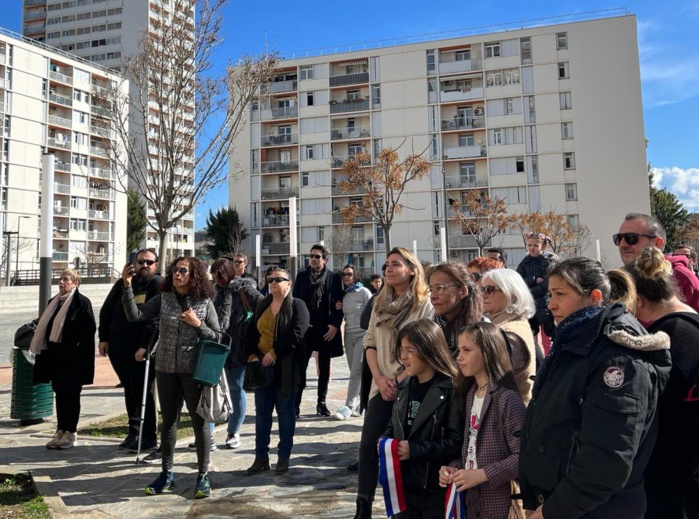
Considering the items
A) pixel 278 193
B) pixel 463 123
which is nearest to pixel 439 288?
pixel 463 123

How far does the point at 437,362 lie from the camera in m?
3.45

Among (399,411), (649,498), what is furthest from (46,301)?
(649,498)

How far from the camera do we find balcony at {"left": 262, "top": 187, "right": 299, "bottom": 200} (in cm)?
5722

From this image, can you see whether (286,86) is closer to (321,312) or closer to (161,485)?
(321,312)

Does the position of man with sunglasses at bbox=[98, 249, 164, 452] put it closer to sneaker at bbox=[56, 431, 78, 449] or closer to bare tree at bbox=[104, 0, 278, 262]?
sneaker at bbox=[56, 431, 78, 449]

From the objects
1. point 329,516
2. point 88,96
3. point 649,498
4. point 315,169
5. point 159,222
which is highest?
point 88,96

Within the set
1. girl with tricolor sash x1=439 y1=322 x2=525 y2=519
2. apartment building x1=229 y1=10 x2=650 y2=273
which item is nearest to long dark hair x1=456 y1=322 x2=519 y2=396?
girl with tricolor sash x1=439 y1=322 x2=525 y2=519

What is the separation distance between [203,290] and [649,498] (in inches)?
151

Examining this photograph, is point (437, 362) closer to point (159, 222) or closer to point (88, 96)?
point (159, 222)

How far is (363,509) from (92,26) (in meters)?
99.7

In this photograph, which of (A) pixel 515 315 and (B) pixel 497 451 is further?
(A) pixel 515 315

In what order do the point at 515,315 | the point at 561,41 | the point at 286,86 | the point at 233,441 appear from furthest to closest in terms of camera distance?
the point at 286,86 < the point at 561,41 < the point at 233,441 < the point at 515,315

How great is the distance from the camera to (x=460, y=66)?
172ft

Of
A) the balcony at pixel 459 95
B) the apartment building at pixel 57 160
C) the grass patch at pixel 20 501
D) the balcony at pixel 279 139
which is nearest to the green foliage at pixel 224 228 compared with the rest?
the balcony at pixel 279 139
